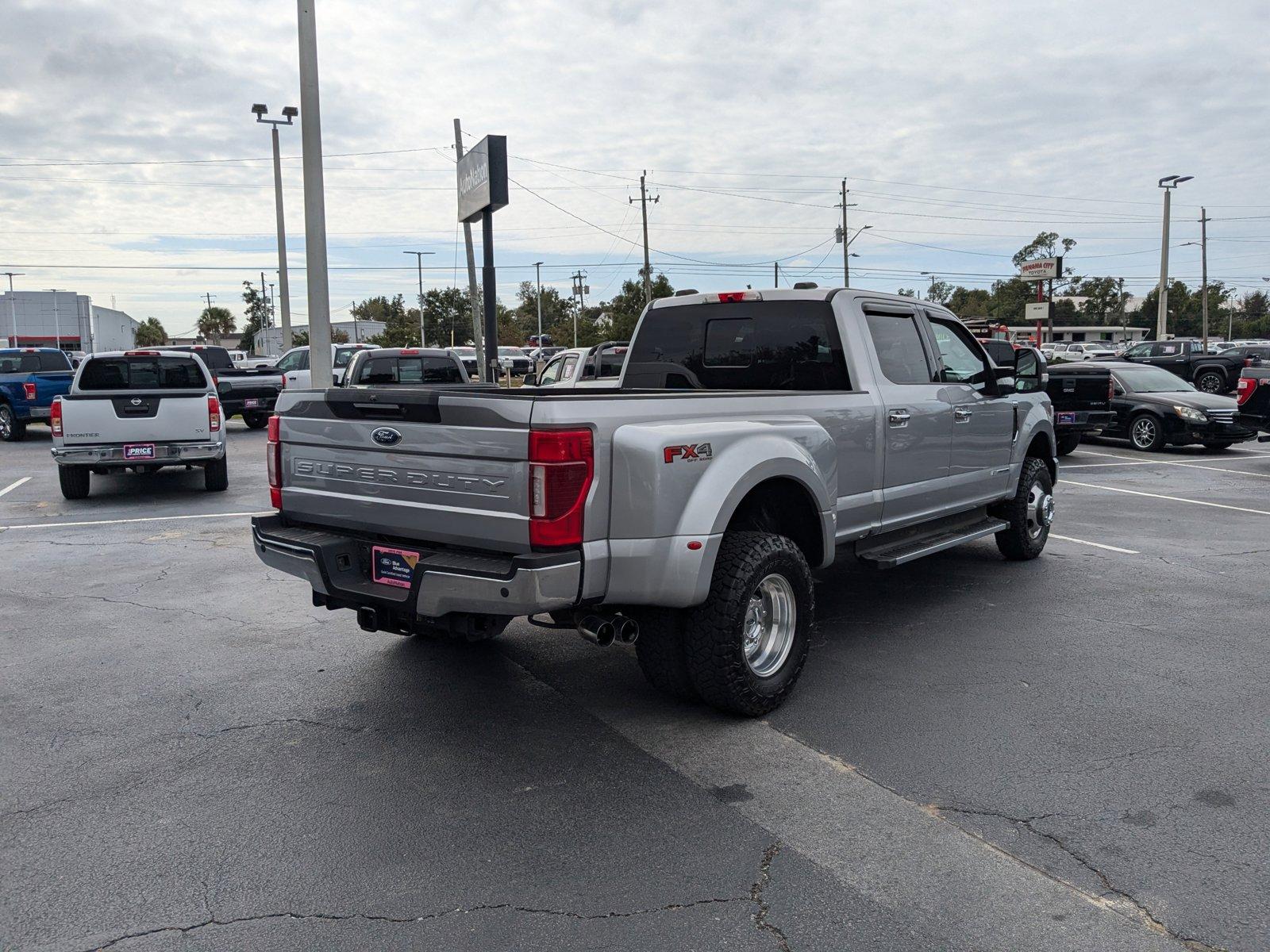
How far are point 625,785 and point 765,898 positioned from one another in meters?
0.93

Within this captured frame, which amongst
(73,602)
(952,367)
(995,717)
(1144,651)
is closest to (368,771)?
(995,717)

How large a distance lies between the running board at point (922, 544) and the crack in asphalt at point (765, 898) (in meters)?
2.51

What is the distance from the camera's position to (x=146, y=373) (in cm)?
1195

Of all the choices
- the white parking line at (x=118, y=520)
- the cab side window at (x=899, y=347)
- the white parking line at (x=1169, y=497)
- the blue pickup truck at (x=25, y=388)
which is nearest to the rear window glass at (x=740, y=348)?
the cab side window at (x=899, y=347)

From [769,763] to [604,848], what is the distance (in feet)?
3.12

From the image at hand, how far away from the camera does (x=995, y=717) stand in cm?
454

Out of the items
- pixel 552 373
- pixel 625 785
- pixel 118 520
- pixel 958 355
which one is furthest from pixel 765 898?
pixel 552 373

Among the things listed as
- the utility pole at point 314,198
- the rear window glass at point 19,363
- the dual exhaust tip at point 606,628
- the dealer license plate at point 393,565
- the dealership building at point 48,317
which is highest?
the dealership building at point 48,317

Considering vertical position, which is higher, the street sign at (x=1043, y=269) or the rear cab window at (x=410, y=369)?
the street sign at (x=1043, y=269)

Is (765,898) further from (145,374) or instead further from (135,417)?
(145,374)

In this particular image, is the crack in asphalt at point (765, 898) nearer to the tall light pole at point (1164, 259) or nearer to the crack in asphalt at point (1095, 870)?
the crack in asphalt at point (1095, 870)

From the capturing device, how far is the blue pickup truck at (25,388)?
61.5 feet

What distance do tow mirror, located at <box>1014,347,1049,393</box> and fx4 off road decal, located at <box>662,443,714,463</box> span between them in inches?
154

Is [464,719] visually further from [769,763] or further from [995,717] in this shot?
[995,717]
